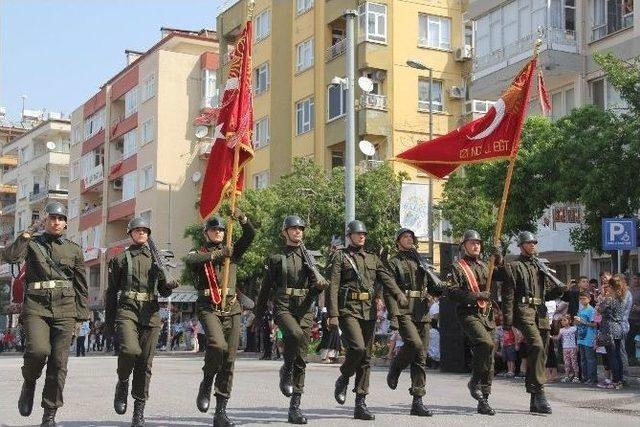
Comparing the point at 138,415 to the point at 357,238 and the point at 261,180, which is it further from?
the point at 261,180

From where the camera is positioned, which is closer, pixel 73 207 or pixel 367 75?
pixel 367 75

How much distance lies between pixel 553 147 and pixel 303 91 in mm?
26110

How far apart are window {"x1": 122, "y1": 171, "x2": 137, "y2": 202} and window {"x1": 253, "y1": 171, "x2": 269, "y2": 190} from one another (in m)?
14.6

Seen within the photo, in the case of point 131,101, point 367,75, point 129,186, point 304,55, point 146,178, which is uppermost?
point 131,101

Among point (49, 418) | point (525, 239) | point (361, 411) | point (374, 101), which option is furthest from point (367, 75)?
point (49, 418)

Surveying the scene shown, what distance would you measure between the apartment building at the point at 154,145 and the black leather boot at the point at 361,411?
52.3 metres

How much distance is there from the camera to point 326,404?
14148 millimetres

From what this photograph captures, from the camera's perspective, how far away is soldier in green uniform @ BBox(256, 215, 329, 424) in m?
12.0

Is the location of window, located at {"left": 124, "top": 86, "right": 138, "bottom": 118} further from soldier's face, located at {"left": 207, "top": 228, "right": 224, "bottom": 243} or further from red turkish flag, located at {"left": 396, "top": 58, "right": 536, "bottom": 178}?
soldier's face, located at {"left": 207, "top": 228, "right": 224, "bottom": 243}

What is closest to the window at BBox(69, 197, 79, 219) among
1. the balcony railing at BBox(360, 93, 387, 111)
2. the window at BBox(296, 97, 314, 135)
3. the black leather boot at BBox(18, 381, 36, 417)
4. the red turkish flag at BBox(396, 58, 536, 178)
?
the window at BBox(296, 97, 314, 135)

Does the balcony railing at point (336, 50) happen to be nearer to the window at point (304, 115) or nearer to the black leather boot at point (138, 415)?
the window at point (304, 115)

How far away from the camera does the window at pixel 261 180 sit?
5562cm

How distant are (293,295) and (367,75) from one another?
3664 centimetres

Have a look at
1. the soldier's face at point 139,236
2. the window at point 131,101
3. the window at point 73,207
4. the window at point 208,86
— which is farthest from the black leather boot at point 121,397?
the window at point 73,207
